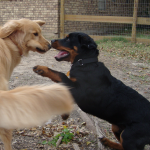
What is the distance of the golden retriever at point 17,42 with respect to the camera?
116 inches

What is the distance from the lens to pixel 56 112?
1522 millimetres

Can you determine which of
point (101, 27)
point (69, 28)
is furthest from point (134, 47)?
point (101, 27)

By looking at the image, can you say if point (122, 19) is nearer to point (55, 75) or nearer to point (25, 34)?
point (25, 34)

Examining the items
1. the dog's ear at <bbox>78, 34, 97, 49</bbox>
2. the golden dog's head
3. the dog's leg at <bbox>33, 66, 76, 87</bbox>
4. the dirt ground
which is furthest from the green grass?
the dog's leg at <bbox>33, 66, 76, 87</bbox>

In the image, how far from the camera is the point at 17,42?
3.32 meters

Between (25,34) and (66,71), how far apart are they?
310cm

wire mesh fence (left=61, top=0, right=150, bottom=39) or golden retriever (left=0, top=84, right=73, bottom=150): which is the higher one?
wire mesh fence (left=61, top=0, right=150, bottom=39)

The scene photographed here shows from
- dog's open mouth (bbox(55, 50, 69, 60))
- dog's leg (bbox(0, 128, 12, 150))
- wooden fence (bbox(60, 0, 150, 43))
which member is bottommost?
dog's leg (bbox(0, 128, 12, 150))

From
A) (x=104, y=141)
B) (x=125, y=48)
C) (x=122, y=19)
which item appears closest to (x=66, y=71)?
(x=104, y=141)

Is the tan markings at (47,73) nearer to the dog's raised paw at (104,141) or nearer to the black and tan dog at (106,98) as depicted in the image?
the black and tan dog at (106,98)

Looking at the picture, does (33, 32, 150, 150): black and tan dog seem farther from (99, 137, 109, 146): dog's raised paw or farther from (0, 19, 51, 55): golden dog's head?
(0, 19, 51, 55): golden dog's head

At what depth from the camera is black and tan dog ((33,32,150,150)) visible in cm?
269

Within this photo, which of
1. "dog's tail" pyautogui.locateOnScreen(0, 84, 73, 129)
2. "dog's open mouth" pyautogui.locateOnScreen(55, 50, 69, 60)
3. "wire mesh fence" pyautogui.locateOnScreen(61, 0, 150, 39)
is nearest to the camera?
"dog's tail" pyautogui.locateOnScreen(0, 84, 73, 129)

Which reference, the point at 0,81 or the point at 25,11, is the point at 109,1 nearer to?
the point at 25,11
